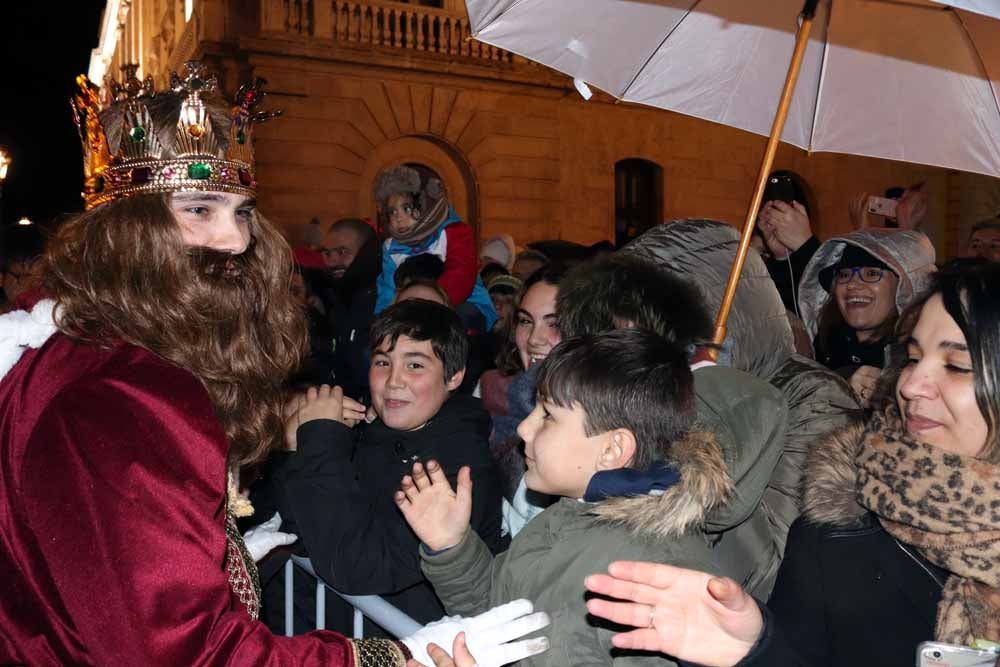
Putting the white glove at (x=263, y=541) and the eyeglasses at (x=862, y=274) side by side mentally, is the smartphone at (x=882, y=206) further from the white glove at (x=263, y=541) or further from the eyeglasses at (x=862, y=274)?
the white glove at (x=263, y=541)

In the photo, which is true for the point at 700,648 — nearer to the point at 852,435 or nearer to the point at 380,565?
the point at 852,435

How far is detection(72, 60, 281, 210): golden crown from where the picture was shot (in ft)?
7.26

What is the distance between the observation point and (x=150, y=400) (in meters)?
1.80

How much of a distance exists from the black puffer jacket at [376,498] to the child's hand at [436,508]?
34cm

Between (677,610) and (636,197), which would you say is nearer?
(677,610)

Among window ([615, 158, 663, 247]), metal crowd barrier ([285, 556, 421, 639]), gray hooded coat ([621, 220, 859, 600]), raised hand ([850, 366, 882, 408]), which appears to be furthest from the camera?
window ([615, 158, 663, 247])

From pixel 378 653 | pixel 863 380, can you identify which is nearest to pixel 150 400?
pixel 378 653

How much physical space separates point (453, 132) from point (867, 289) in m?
14.8

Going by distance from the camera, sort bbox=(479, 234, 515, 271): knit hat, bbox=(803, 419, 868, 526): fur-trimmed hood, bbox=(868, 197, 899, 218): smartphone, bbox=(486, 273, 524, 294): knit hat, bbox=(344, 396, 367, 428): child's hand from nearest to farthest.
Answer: bbox=(803, 419, 868, 526): fur-trimmed hood → bbox=(344, 396, 367, 428): child's hand → bbox=(868, 197, 899, 218): smartphone → bbox=(486, 273, 524, 294): knit hat → bbox=(479, 234, 515, 271): knit hat

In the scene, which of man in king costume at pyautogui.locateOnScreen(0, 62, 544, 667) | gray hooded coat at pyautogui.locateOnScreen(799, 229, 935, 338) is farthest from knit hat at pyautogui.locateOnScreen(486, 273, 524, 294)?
man in king costume at pyautogui.locateOnScreen(0, 62, 544, 667)

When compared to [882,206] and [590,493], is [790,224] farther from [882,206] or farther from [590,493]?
[590,493]

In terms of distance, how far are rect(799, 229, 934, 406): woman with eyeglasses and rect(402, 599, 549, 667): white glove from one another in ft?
8.67

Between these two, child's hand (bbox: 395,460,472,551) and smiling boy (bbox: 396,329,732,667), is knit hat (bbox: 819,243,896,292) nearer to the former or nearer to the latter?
smiling boy (bbox: 396,329,732,667)

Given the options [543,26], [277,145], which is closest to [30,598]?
[543,26]
